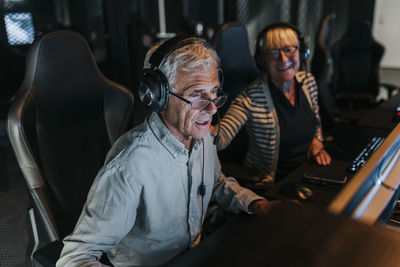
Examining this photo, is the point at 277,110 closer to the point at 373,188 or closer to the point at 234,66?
the point at 234,66

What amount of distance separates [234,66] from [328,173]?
850 millimetres

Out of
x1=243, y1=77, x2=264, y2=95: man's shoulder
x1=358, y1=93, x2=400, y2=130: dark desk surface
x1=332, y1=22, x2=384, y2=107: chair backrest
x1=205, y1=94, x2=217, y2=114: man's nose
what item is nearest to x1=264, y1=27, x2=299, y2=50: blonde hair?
x1=243, y1=77, x2=264, y2=95: man's shoulder

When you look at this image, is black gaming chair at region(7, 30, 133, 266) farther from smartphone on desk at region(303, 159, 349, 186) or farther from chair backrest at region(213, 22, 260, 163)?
smartphone on desk at region(303, 159, 349, 186)

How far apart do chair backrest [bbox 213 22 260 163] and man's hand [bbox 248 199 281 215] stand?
854 millimetres

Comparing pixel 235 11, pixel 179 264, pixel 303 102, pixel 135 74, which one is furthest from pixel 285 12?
pixel 179 264

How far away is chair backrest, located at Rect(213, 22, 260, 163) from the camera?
197 cm

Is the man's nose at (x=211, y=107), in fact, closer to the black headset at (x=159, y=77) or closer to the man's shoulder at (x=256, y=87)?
the black headset at (x=159, y=77)

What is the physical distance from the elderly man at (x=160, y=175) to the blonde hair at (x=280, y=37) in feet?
2.37

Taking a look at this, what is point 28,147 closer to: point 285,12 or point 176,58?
point 176,58

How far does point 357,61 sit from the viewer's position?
12.5 feet

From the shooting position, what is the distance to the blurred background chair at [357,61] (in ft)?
12.2

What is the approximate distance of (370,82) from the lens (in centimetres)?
379

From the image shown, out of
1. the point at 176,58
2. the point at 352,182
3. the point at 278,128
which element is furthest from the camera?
the point at 278,128

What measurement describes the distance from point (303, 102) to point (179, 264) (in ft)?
3.92
